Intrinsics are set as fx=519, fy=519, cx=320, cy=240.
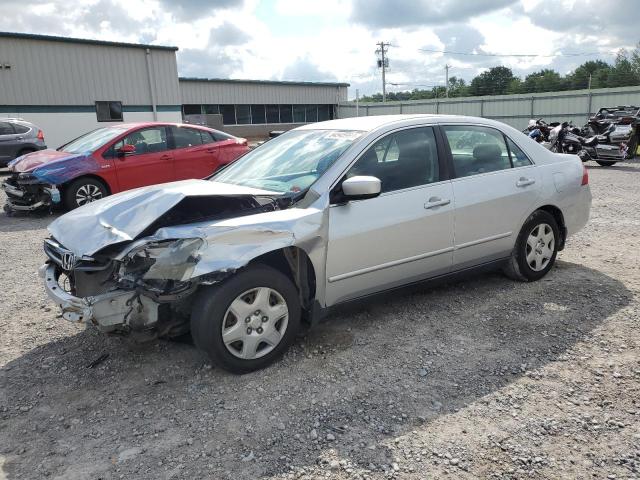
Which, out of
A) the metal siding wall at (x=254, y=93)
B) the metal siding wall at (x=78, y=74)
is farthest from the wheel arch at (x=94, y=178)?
the metal siding wall at (x=254, y=93)

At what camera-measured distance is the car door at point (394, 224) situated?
3668mm

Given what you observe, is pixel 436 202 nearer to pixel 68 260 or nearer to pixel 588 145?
pixel 68 260

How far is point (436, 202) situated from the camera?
4.10 m

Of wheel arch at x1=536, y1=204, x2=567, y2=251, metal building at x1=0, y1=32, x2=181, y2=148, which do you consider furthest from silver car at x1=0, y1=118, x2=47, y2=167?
wheel arch at x1=536, y1=204, x2=567, y2=251

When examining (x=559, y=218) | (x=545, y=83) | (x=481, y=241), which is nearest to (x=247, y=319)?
(x=481, y=241)

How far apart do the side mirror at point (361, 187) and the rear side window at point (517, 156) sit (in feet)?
5.96

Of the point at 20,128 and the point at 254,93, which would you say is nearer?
the point at 20,128

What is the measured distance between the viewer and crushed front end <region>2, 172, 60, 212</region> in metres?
8.48

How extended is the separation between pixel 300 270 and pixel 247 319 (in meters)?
0.54

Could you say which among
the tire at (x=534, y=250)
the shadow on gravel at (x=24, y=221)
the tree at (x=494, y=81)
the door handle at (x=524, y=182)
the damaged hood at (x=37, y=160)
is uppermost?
the tree at (x=494, y=81)

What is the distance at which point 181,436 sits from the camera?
9.39 ft

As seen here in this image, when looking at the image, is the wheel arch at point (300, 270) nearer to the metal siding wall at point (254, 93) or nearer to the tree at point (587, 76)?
the metal siding wall at point (254, 93)

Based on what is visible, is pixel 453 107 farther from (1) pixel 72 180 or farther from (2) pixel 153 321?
(2) pixel 153 321

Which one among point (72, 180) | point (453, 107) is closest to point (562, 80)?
point (453, 107)
